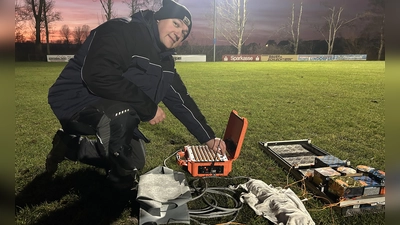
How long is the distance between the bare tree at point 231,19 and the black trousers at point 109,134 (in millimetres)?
1494

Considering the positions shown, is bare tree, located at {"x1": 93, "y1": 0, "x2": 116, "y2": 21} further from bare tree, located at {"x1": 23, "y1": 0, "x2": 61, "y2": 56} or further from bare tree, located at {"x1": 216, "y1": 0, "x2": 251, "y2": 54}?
bare tree, located at {"x1": 216, "y1": 0, "x2": 251, "y2": 54}

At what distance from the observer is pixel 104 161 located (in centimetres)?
302

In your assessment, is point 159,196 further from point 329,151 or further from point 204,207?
point 329,151

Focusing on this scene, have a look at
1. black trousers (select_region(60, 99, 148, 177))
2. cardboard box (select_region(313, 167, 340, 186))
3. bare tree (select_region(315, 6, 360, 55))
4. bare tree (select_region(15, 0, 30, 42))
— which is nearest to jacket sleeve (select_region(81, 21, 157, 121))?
black trousers (select_region(60, 99, 148, 177))

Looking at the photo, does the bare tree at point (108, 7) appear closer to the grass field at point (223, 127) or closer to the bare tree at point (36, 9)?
the bare tree at point (36, 9)

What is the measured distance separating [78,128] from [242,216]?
5.41 feet

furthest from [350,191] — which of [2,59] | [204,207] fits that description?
[2,59]

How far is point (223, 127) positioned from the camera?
475cm

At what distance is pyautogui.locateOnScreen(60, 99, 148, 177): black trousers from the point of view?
8.93ft

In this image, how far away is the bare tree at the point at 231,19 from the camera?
343 cm

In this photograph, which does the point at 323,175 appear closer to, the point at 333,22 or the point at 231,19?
the point at 231,19

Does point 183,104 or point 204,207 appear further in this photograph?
point 183,104

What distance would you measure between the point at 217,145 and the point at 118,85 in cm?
129

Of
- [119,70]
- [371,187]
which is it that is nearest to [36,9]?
[119,70]
